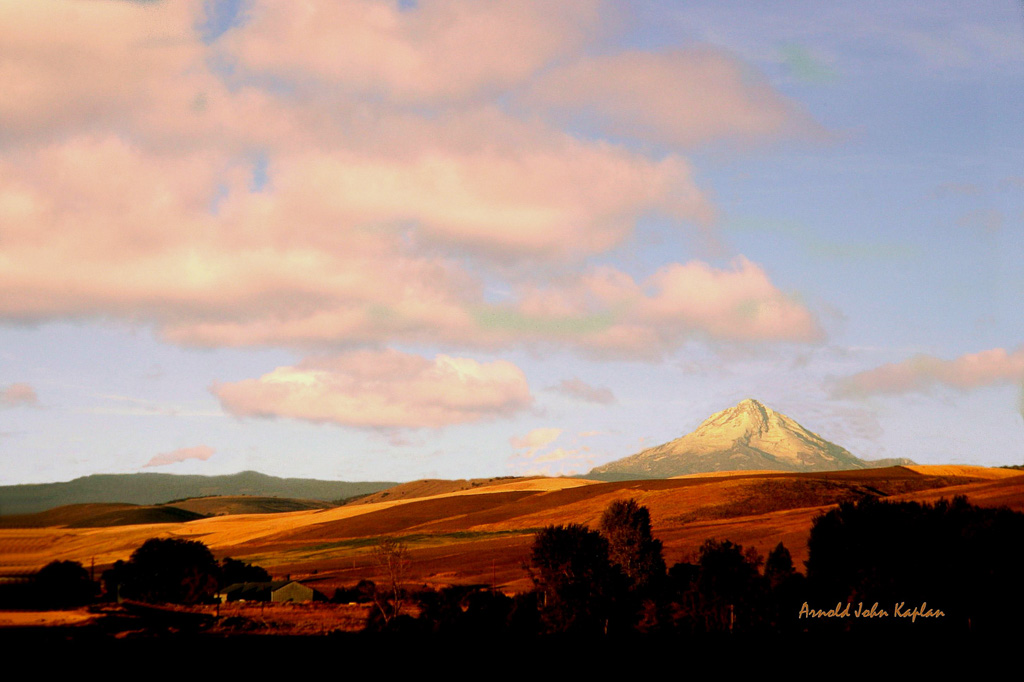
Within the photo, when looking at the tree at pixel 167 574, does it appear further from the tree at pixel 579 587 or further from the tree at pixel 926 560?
the tree at pixel 926 560

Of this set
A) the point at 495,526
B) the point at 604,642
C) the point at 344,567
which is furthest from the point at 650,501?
the point at 604,642

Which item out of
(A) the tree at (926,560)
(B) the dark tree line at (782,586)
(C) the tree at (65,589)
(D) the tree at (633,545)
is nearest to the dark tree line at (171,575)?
(C) the tree at (65,589)

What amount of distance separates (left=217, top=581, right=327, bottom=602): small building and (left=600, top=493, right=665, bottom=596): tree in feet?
116

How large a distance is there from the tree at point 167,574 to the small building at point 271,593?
271 cm

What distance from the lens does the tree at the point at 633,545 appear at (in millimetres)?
88562

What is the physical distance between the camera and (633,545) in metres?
93.7

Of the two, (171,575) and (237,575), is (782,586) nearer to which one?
(237,575)

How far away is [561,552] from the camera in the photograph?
270ft

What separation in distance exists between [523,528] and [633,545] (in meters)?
65.6

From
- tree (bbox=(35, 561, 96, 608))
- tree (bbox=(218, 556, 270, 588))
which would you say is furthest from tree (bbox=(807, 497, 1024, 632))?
tree (bbox=(218, 556, 270, 588))

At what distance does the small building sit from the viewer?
9681 centimetres

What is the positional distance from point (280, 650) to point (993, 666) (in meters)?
49.7

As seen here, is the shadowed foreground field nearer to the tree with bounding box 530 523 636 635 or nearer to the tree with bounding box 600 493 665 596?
the tree with bounding box 530 523 636 635

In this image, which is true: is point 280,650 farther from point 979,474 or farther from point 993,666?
point 979,474
